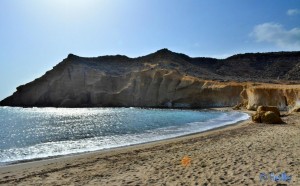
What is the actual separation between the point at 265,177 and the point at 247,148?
18.2 ft

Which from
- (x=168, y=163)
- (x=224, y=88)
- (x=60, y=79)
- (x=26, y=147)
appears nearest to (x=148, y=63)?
(x=60, y=79)

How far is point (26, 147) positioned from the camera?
20.8m

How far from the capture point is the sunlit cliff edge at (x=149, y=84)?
75125 millimetres

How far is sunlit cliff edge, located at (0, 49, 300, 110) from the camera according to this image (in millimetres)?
75125

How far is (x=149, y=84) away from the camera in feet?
302

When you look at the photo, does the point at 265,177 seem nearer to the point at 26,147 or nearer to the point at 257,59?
the point at 26,147

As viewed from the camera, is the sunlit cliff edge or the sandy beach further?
the sunlit cliff edge

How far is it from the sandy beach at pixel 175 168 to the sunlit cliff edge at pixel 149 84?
41744 millimetres

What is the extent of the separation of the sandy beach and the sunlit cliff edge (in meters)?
41.7
